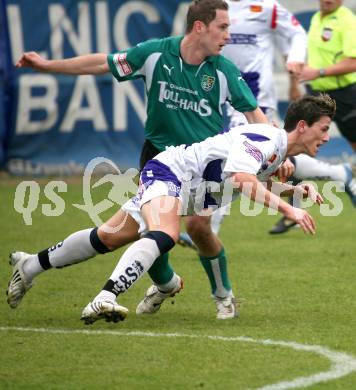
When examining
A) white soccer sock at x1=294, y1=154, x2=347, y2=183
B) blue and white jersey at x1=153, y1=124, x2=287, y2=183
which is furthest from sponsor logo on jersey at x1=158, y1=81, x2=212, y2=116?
white soccer sock at x1=294, y1=154, x2=347, y2=183

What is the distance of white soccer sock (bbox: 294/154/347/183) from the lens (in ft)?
31.5

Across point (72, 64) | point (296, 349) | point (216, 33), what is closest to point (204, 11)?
point (216, 33)

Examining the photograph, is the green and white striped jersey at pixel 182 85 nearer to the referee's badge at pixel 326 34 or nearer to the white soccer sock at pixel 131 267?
the white soccer sock at pixel 131 267

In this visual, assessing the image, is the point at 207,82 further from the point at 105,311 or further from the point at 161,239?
the point at 105,311

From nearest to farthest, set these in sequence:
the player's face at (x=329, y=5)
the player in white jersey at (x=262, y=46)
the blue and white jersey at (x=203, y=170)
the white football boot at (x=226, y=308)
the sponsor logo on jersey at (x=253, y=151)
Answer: the sponsor logo on jersey at (x=253, y=151) < the blue and white jersey at (x=203, y=170) < the white football boot at (x=226, y=308) < the player in white jersey at (x=262, y=46) < the player's face at (x=329, y=5)

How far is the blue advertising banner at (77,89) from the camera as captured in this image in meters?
14.8

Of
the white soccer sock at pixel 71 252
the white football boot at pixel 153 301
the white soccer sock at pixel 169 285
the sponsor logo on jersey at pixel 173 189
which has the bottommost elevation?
the white football boot at pixel 153 301

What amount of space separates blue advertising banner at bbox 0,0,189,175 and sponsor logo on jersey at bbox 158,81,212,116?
7.45 m

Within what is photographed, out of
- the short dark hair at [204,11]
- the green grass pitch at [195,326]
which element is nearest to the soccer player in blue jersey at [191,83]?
the short dark hair at [204,11]

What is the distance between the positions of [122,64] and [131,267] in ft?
5.29

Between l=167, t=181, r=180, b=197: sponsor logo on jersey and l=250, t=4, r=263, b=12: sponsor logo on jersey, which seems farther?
l=250, t=4, r=263, b=12: sponsor logo on jersey

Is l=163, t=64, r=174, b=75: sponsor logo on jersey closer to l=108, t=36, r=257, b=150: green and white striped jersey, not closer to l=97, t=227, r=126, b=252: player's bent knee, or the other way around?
l=108, t=36, r=257, b=150: green and white striped jersey

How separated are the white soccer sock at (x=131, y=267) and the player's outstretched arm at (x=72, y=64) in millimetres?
1541

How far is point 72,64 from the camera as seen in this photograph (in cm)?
734
